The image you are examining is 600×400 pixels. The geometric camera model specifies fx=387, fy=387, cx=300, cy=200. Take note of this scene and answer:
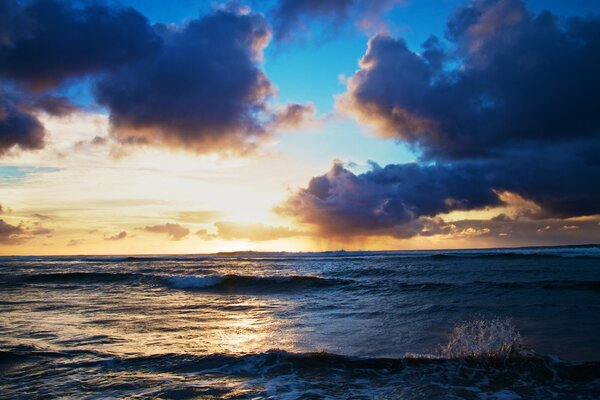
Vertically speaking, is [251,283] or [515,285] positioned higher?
[515,285]

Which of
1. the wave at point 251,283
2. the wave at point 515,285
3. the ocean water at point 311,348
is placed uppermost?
the ocean water at point 311,348

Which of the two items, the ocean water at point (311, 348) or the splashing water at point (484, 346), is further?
the splashing water at point (484, 346)

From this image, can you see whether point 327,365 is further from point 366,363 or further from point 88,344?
point 88,344

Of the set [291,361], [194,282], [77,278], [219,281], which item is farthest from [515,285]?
[77,278]

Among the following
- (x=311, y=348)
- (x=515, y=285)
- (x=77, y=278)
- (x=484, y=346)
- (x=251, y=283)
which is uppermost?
(x=484, y=346)

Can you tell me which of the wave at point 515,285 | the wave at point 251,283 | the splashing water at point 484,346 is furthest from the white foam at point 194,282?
the splashing water at point 484,346

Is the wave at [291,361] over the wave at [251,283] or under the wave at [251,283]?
over

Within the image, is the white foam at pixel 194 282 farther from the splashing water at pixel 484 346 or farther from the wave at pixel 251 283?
the splashing water at pixel 484 346

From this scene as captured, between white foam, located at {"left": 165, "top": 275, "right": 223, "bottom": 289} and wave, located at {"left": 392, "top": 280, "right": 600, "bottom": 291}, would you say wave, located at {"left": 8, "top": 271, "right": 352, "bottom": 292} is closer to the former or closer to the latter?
white foam, located at {"left": 165, "top": 275, "right": 223, "bottom": 289}

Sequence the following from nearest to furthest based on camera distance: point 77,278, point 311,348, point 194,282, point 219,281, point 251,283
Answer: point 311,348, point 251,283, point 194,282, point 219,281, point 77,278

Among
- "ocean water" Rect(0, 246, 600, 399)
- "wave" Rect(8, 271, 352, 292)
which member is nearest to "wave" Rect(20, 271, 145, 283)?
"wave" Rect(8, 271, 352, 292)

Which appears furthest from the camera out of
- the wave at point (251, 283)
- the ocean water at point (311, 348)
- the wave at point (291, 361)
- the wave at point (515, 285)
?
the wave at point (251, 283)

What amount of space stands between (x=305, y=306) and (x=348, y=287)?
7.48m

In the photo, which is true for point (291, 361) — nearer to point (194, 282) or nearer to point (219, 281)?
point (219, 281)
